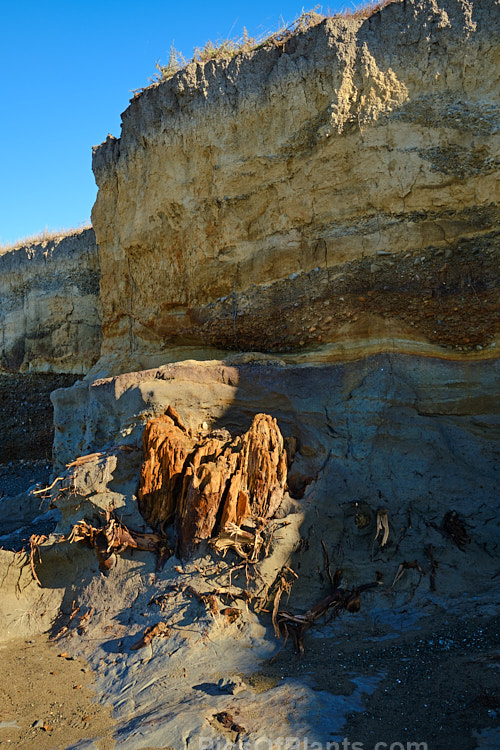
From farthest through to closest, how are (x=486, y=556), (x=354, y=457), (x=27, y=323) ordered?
(x=27, y=323) → (x=354, y=457) → (x=486, y=556)

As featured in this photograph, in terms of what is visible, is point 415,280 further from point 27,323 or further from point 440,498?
point 27,323

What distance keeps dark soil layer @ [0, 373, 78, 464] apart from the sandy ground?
864cm

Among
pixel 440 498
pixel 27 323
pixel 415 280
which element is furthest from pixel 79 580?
pixel 27 323

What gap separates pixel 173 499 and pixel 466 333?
3661mm

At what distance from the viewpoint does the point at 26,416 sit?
47.0 ft

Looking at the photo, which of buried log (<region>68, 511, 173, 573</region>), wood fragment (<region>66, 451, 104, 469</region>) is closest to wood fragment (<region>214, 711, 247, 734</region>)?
buried log (<region>68, 511, 173, 573</region>)

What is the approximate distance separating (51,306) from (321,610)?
10549 millimetres

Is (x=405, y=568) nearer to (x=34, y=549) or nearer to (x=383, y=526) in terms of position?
(x=383, y=526)

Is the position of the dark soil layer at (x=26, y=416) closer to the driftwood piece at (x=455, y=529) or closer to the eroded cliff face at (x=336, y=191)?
the eroded cliff face at (x=336, y=191)

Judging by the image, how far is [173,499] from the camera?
6168 mm

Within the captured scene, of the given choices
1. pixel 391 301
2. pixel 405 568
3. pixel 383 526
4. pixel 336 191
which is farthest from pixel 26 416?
pixel 405 568

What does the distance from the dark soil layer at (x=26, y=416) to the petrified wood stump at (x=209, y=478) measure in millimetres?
8252

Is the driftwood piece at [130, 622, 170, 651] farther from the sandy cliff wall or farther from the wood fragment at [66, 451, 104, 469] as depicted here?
the sandy cliff wall

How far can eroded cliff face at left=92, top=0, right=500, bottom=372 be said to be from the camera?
6465 mm
